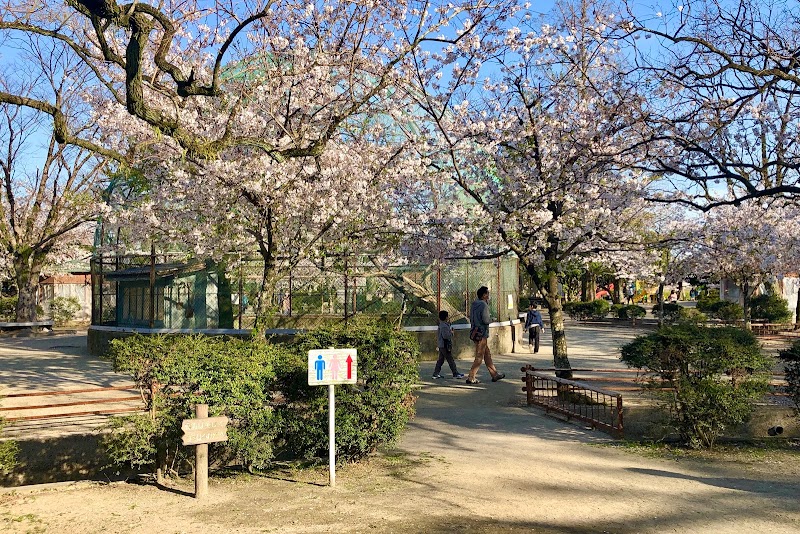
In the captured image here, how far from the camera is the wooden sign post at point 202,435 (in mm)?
6824

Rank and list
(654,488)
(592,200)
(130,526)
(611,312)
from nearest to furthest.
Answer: (130,526), (654,488), (592,200), (611,312)

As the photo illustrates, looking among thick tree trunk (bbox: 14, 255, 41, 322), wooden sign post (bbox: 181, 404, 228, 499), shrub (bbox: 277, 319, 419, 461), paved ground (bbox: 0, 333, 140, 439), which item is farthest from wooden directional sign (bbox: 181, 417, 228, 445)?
thick tree trunk (bbox: 14, 255, 41, 322)

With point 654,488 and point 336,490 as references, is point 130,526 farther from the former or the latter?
point 654,488

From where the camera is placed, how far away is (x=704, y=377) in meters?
8.81

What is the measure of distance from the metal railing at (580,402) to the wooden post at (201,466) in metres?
5.53

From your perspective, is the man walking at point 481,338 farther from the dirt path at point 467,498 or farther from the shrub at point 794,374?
the shrub at point 794,374

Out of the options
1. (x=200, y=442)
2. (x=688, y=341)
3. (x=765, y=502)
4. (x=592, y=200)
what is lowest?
(x=765, y=502)

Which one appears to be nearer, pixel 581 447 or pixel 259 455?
pixel 259 455

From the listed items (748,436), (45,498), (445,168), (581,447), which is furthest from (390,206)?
(45,498)

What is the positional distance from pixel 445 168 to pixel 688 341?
5357mm

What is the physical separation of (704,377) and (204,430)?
236 inches

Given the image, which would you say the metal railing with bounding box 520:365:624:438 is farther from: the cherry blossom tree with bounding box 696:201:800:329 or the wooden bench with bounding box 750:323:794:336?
the wooden bench with bounding box 750:323:794:336

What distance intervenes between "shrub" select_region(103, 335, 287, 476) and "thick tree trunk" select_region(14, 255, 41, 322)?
2379 cm

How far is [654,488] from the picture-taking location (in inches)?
280
